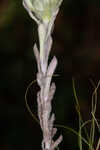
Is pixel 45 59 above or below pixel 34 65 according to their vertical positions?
above

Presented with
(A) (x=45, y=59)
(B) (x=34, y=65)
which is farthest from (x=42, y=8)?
(B) (x=34, y=65)

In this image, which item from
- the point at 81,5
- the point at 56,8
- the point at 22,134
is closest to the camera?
the point at 56,8

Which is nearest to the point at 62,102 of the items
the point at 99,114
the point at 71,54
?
the point at 99,114

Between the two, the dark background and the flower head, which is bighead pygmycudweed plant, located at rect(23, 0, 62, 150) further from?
the dark background

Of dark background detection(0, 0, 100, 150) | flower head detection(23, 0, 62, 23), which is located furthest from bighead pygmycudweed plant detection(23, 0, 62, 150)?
dark background detection(0, 0, 100, 150)

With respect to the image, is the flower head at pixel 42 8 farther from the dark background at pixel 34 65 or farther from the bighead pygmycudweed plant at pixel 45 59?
the dark background at pixel 34 65

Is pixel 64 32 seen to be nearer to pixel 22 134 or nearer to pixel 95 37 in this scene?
pixel 95 37

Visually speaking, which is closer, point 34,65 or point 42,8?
point 42,8

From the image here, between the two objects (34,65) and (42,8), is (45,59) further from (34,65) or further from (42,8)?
(34,65)

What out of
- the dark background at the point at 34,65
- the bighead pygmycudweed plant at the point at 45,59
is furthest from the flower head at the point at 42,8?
the dark background at the point at 34,65
